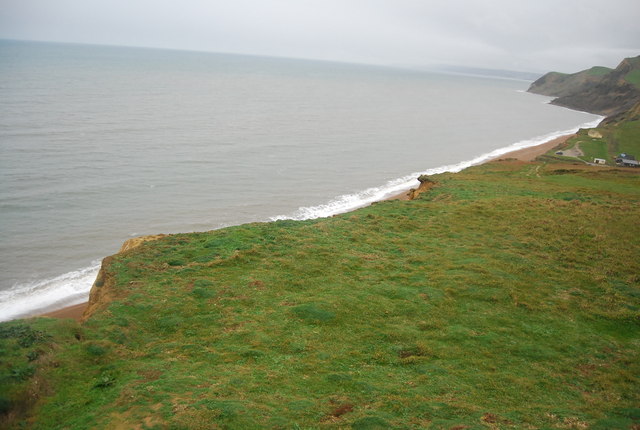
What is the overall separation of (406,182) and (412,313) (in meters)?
40.5

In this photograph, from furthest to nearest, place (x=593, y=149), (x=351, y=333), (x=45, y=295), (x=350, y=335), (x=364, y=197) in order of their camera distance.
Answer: (x=593, y=149) → (x=364, y=197) → (x=45, y=295) → (x=351, y=333) → (x=350, y=335)

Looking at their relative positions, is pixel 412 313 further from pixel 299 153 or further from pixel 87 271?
pixel 299 153

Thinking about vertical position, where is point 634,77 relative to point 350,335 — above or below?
above

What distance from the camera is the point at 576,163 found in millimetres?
57094

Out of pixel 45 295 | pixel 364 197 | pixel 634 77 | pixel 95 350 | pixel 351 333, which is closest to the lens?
pixel 95 350

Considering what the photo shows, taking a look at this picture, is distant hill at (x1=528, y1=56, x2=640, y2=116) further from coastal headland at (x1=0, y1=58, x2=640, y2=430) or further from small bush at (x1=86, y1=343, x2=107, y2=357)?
small bush at (x1=86, y1=343, x2=107, y2=357)

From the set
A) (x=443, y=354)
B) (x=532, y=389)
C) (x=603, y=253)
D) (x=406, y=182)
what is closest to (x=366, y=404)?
(x=443, y=354)

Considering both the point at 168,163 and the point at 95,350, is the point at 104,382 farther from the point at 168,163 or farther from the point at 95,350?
the point at 168,163

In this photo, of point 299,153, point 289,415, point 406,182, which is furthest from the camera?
point 299,153

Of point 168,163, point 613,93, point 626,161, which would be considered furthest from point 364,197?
point 613,93

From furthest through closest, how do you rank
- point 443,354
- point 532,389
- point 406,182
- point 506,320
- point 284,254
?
point 406,182 < point 284,254 < point 506,320 < point 443,354 < point 532,389

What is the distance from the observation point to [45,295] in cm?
2738

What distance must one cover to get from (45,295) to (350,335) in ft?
72.4

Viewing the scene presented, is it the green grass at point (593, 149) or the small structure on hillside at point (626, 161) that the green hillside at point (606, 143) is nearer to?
the green grass at point (593, 149)
